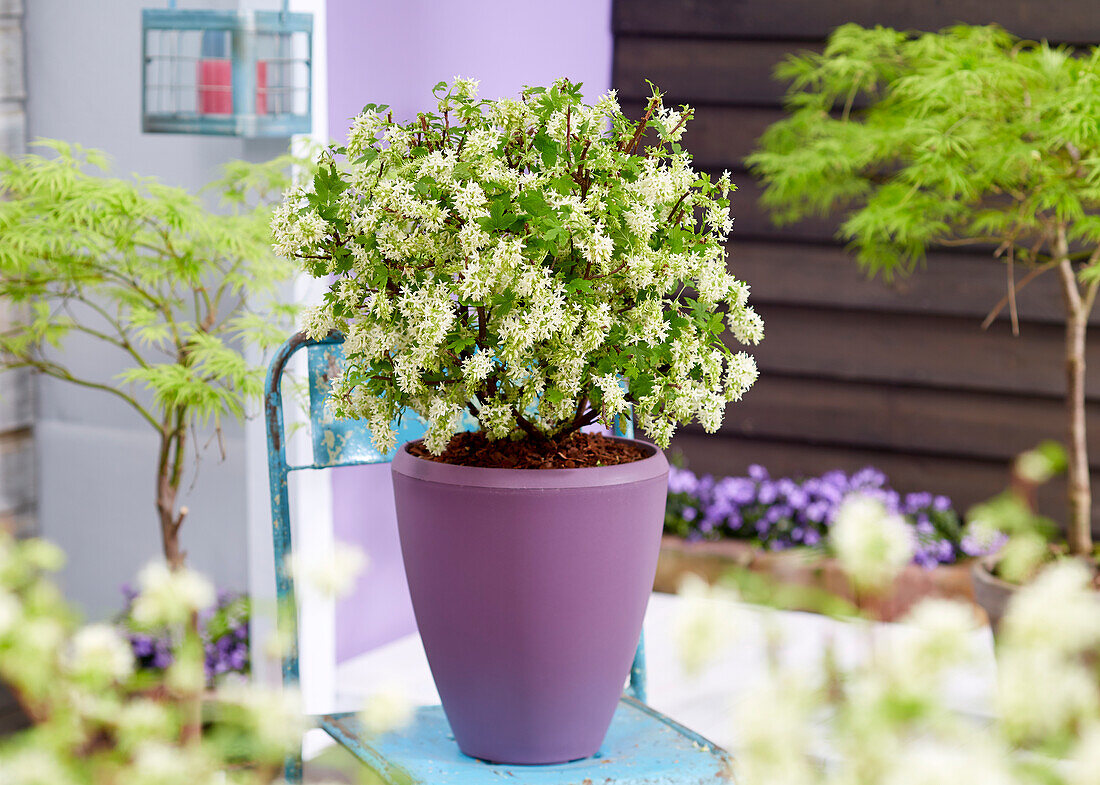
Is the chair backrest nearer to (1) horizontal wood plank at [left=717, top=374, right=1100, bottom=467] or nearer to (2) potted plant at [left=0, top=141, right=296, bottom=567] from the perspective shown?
(2) potted plant at [left=0, top=141, right=296, bottom=567]

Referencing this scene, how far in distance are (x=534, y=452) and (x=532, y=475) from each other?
0.07 metres

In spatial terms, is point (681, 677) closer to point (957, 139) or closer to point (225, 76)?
point (957, 139)

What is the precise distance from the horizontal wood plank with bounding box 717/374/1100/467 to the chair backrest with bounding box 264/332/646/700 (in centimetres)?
193

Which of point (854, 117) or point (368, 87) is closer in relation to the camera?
point (368, 87)

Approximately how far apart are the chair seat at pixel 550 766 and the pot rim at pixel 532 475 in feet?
0.85

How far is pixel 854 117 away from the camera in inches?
122

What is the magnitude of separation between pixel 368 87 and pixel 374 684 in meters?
1.14

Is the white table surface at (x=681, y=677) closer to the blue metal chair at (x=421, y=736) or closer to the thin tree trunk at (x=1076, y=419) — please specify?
the thin tree trunk at (x=1076, y=419)

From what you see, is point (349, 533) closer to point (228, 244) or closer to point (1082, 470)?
point (228, 244)

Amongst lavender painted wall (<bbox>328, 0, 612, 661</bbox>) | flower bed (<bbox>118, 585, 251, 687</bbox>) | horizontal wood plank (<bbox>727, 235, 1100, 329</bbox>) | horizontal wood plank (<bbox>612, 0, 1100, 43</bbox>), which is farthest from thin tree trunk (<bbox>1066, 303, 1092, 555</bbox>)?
flower bed (<bbox>118, 585, 251, 687</bbox>)

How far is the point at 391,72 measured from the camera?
231cm

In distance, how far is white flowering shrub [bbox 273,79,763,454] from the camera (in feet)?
3.22

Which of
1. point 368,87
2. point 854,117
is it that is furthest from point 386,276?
point 854,117

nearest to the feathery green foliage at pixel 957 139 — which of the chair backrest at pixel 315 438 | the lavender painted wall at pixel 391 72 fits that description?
the lavender painted wall at pixel 391 72
